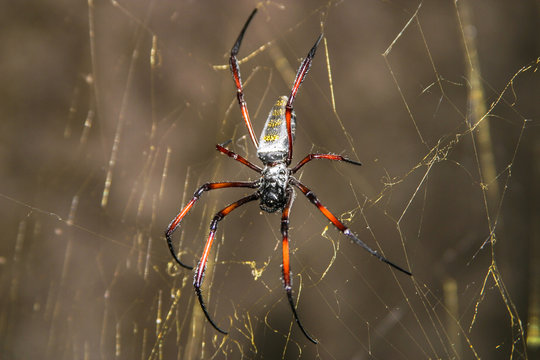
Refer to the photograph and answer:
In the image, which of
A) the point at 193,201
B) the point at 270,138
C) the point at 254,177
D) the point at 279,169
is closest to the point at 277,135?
the point at 270,138

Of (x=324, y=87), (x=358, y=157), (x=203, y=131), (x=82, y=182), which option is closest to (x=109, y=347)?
(x=82, y=182)

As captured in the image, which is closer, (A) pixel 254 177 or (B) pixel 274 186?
(B) pixel 274 186

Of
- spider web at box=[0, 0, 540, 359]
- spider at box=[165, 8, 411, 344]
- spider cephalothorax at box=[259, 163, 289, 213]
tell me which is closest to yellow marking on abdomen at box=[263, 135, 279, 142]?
spider at box=[165, 8, 411, 344]

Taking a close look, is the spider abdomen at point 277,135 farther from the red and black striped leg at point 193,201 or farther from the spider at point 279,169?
the red and black striped leg at point 193,201

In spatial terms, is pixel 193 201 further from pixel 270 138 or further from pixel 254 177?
pixel 254 177

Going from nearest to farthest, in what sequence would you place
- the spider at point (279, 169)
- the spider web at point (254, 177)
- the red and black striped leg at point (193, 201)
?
the spider at point (279, 169), the red and black striped leg at point (193, 201), the spider web at point (254, 177)

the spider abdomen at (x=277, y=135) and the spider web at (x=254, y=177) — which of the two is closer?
the spider abdomen at (x=277, y=135)

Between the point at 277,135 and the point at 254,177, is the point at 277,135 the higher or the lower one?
the lower one

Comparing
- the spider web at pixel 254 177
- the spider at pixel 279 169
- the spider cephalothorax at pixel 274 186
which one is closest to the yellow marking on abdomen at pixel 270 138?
the spider at pixel 279 169
